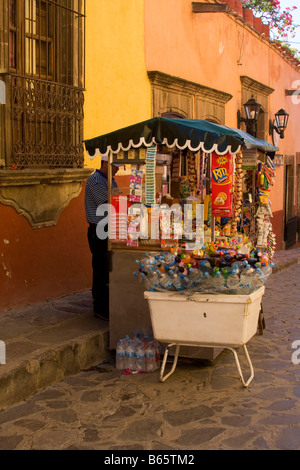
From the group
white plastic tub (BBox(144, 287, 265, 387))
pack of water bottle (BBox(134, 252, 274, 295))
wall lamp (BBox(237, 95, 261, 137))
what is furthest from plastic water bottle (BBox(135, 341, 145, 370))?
wall lamp (BBox(237, 95, 261, 137))

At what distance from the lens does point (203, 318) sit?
5.15 metres

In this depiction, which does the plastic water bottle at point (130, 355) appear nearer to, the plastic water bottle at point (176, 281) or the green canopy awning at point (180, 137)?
the plastic water bottle at point (176, 281)

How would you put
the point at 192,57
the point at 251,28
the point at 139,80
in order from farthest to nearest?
the point at 251,28 → the point at 192,57 → the point at 139,80

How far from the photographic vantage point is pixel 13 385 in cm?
499

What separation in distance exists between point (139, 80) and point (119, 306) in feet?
15.6

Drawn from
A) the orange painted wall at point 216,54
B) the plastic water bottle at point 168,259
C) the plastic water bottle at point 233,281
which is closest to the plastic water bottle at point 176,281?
the plastic water bottle at point 168,259

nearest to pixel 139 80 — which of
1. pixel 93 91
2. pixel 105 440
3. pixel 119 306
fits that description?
pixel 93 91

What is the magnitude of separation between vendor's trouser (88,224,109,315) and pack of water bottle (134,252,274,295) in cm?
155

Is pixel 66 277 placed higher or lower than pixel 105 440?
higher

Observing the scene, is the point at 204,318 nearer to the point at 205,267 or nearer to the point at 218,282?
the point at 218,282

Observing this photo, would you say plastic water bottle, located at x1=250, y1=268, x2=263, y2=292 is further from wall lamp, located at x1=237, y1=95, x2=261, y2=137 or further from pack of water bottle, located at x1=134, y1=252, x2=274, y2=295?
wall lamp, located at x1=237, y1=95, x2=261, y2=137

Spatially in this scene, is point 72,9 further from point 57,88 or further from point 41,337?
point 41,337

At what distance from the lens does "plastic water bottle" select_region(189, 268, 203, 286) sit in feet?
16.9

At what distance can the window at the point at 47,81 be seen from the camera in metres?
7.25
